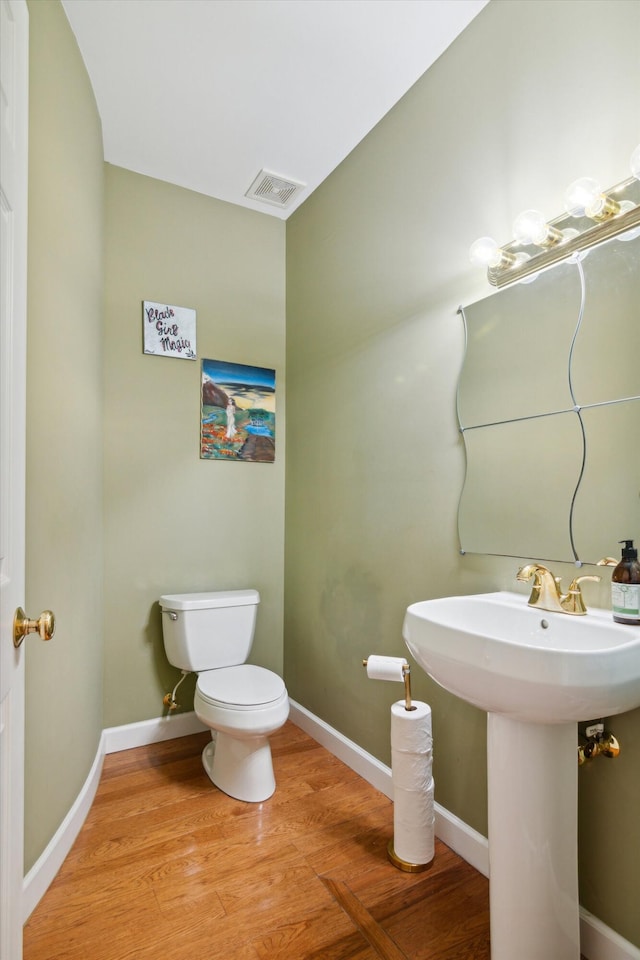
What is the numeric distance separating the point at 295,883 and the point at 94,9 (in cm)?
282

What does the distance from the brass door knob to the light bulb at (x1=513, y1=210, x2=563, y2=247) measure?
57.5 inches

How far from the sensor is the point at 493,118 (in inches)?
65.7

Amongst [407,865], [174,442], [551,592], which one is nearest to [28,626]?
[551,592]

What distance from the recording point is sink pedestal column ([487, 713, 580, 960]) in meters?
1.19

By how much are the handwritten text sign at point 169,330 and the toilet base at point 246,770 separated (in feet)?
5.69

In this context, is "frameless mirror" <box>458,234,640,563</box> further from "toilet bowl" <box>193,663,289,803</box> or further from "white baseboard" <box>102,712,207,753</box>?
"white baseboard" <box>102,712,207,753</box>

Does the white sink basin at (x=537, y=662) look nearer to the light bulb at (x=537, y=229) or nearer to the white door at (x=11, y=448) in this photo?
the white door at (x=11, y=448)

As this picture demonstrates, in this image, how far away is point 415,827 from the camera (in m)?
1.66

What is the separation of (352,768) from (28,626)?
1.79 metres

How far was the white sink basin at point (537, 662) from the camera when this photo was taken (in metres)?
1.00

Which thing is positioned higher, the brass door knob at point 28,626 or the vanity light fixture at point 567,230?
the vanity light fixture at point 567,230

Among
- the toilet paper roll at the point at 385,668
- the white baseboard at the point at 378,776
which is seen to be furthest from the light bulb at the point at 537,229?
the white baseboard at the point at 378,776

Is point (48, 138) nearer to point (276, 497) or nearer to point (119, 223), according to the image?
point (119, 223)

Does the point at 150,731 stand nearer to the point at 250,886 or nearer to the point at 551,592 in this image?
the point at 250,886
